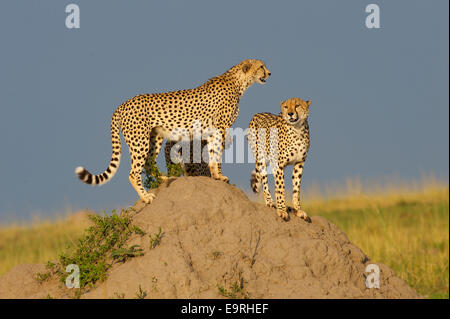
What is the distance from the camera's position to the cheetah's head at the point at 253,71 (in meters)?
8.39

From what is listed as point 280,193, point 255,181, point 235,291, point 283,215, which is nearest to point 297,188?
point 280,193

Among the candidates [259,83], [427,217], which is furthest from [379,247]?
[259,83]

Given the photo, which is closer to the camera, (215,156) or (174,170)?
(215,156)

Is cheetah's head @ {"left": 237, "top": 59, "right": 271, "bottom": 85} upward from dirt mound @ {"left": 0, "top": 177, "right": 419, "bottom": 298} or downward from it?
upward

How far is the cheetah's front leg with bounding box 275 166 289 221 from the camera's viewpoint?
289 inches

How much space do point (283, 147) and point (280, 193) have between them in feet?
2.05

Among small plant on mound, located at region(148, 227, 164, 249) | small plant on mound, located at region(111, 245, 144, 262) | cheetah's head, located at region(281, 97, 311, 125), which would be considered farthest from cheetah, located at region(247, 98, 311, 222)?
small plant on mound, located at region(111, 245, 144, 262)

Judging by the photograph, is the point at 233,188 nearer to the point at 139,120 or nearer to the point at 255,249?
the point at 255,249

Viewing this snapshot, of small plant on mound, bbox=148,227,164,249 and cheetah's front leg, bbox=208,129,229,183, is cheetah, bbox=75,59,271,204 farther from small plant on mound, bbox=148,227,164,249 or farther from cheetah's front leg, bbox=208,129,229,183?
small plant on mound, bbox=148,227,164,249

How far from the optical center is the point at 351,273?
7141mm

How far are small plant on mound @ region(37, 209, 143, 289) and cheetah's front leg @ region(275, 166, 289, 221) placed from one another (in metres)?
1.60

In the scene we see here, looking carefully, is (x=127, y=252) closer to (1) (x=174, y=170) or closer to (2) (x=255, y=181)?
(1) (x=174, y=170)

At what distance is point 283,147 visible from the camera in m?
7.83
